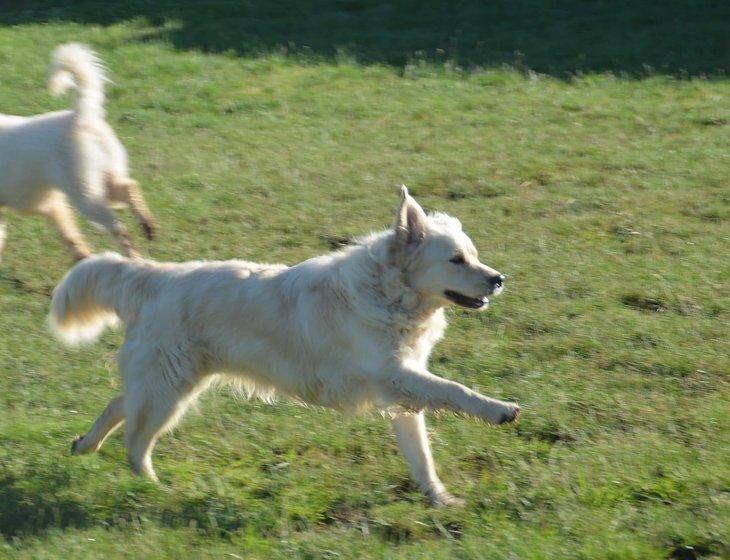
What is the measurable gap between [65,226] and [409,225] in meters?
3.94

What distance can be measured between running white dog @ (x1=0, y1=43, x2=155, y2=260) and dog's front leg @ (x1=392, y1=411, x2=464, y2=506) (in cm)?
333

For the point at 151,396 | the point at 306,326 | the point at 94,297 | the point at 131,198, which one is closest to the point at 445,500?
the point at 306,326

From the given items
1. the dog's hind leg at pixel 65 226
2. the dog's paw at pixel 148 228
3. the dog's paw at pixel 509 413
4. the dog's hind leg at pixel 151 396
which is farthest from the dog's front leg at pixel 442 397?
the dog's hind leg at pixel 65 226

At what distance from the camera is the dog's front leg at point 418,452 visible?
5.12m

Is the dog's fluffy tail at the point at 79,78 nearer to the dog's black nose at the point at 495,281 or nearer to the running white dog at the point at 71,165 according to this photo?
the running white dog at the point at 71,165

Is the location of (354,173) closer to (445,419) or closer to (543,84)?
(543,84)

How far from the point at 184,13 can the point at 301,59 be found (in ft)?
8.95

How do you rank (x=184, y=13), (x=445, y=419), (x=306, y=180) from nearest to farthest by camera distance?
(x=445, y=419), (x=306, y=180), (x=184, y=13)

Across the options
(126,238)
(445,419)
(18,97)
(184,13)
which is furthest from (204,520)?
(184,13)

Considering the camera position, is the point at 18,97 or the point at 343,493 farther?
the point at 18,97

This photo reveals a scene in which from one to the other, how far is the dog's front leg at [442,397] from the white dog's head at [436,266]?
0.40m

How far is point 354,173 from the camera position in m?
10.3

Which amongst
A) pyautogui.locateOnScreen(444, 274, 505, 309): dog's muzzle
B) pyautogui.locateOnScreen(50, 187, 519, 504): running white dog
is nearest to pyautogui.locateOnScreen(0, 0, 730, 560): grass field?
pyautogui.locateOnScreen(50, 187, 519, 504): running white dog

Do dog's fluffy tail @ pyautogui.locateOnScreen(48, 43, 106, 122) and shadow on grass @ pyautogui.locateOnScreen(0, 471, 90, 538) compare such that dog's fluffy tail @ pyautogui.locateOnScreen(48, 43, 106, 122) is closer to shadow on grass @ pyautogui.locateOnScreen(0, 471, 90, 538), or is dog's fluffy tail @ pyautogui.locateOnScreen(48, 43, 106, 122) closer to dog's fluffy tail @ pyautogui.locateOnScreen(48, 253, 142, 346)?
dog's fluffy tail @ pyautogui.locateOnScreen(48, 253, 142, 346)
